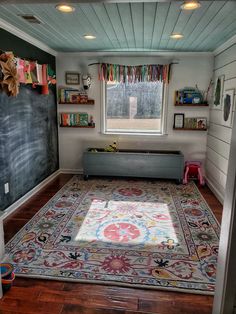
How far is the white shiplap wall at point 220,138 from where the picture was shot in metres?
3.57

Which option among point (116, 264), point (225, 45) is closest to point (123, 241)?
point (116, 264)

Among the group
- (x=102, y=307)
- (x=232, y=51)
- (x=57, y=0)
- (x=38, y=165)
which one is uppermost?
(x=232, y=51)

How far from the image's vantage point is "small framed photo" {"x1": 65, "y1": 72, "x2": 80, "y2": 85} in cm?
479

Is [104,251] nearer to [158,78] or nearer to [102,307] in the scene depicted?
[102,307]

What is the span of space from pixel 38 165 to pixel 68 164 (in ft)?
3.47

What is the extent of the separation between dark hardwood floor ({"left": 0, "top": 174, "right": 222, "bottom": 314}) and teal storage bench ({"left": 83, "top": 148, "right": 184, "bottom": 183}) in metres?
2.73

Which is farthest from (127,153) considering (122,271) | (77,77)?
(122,271)

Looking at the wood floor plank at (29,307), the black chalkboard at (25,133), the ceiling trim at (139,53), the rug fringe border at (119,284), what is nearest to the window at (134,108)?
the ceiling trim at (139,53)

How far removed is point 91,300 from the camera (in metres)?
1.87

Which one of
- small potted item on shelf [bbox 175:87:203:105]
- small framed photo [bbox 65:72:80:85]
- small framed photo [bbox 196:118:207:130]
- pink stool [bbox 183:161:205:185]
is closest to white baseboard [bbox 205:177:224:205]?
pink stool [bbox 183:161:205:185]

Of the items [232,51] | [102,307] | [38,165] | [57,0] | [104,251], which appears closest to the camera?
[57,0]

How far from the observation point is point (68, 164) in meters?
5.18

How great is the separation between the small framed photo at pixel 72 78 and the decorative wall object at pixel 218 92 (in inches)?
98.7

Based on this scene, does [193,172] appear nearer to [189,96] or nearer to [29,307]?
[189,96]
